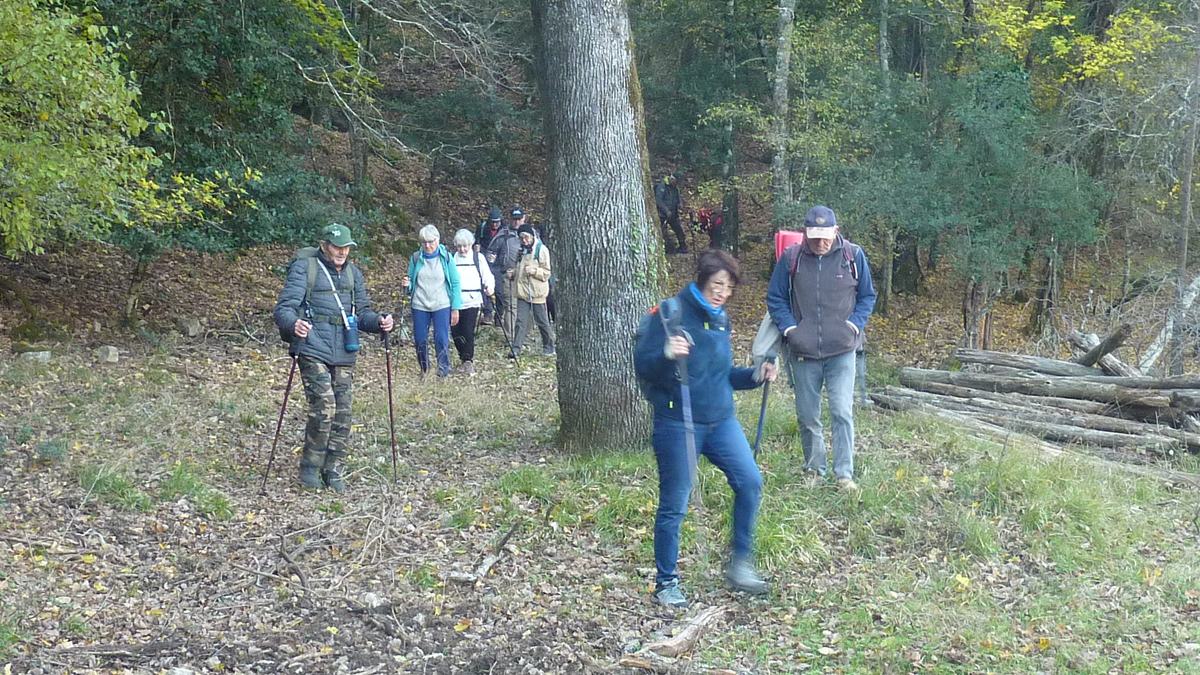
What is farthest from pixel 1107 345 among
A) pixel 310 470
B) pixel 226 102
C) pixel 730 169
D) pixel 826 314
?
pixel 730 169

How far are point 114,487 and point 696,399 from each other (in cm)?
454

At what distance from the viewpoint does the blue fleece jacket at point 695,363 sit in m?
5.78

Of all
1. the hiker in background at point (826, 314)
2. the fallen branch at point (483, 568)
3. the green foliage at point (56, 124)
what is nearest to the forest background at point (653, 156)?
the green foliage at point (56, 124)

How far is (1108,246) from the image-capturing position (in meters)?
21.0

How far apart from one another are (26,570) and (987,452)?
6.67 m

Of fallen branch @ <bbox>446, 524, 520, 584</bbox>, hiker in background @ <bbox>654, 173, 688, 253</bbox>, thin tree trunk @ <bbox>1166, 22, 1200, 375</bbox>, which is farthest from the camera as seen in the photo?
hiker in background @ <bbox>654, 173, 688, 253</bbox>

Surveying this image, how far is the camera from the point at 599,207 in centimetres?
836

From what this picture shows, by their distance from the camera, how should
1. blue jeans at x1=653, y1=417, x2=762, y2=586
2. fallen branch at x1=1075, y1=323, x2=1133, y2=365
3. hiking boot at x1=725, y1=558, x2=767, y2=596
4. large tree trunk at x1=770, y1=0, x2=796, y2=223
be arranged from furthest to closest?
large tree trunk at x1=770, y1=0, x2=796, y2=223 → fallen branch at x1=1075, y1=323, x2=1133, y2=365 → hiking boot at x1=725, y1=558, x2=767, y2=596 → blue jeans at x1=653, y1=417, x2=762, y2=586

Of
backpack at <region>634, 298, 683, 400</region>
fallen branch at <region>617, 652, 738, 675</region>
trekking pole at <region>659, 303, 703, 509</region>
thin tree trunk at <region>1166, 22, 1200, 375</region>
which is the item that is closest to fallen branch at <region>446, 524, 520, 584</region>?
fallen branch at <region>617, 652, 738, 675</region>

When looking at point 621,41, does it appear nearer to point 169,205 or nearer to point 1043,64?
point 169,205

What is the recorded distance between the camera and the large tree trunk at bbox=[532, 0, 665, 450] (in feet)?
27.3

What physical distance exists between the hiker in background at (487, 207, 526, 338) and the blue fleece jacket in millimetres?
9399

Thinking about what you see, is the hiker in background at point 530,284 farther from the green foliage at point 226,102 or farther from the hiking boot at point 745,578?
the hiking boot at point 745,578

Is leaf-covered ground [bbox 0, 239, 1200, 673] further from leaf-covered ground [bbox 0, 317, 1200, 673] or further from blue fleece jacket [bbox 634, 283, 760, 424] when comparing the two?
blue fleece jacket [bbox 634, 283, 760, 424]
